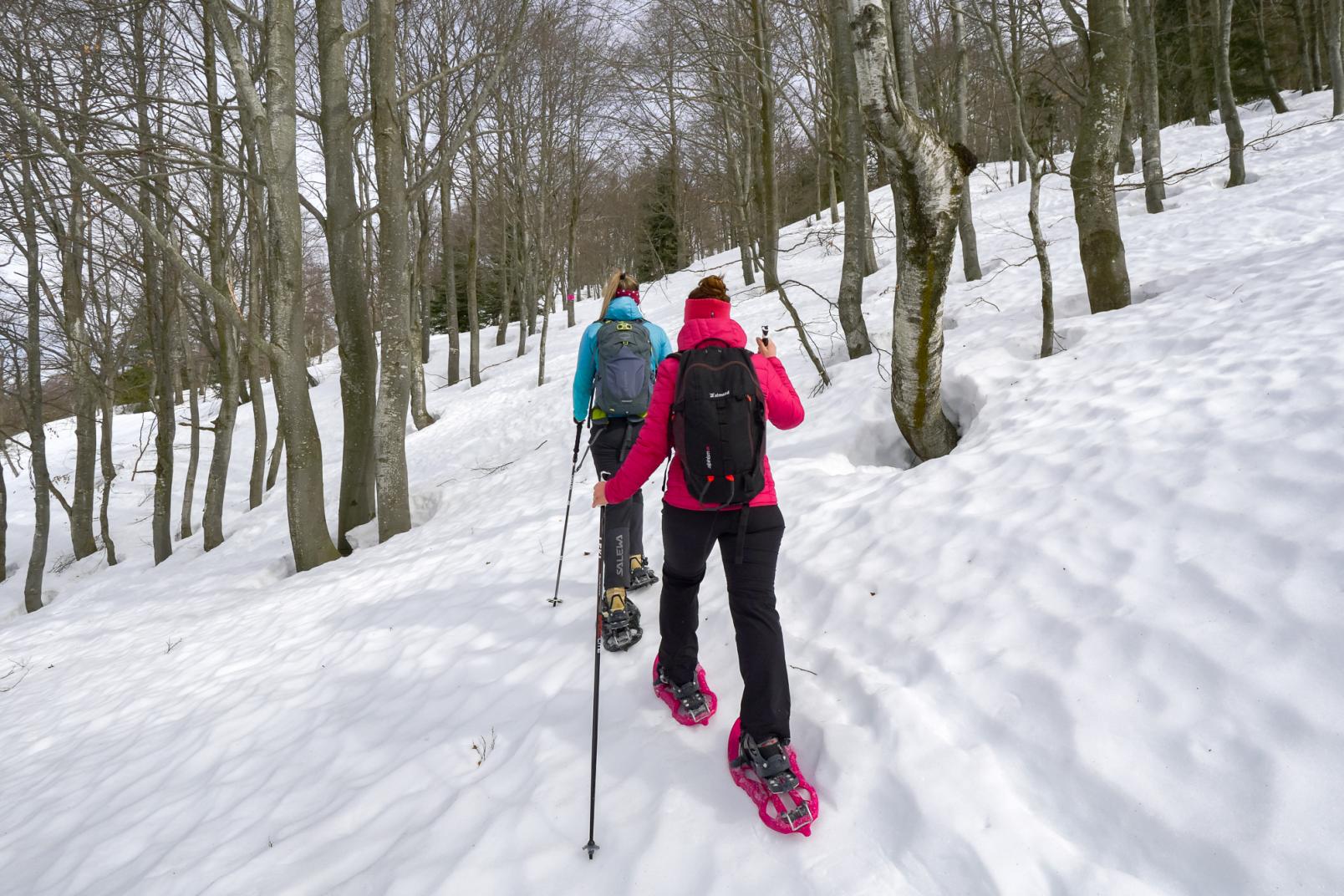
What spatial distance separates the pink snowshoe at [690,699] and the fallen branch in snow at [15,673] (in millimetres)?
6971

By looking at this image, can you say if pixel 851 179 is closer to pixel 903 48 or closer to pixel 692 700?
pixel 903 48

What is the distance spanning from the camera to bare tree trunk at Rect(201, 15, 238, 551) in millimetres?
9289

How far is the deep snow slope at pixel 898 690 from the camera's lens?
1.85 metres

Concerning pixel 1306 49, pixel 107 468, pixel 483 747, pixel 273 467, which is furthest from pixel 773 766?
pixel 1306 49

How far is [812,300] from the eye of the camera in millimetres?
13156

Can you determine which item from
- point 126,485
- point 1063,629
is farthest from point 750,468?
point 126,485

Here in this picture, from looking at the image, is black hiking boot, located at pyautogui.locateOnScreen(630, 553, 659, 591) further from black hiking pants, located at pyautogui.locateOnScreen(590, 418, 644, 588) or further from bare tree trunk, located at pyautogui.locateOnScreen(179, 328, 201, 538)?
bare tree trunk, located at pyautogui.locateOnScreen(179, 328, 201, 538)

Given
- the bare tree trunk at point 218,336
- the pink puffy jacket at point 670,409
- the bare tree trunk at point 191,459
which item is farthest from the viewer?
the bare tree trunk at point 191,459

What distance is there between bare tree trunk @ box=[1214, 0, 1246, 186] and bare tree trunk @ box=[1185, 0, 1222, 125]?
7439 mm

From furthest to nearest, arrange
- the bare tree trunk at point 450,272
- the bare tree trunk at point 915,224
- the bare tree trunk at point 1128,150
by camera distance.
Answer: the bare tree trunk at point 450,272 → the bare tree trunk at point 1128,150 → the bare tree trunk at point 915,224

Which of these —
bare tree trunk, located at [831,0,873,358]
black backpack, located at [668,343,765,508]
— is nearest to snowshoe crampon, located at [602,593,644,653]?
black backpack, located at [668,343,765,508]

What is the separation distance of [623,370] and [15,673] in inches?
296

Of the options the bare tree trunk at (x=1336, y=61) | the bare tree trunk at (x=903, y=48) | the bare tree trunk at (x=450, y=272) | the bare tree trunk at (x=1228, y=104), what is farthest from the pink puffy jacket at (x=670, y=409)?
the bare tree trunk at (x=1336, y=61)

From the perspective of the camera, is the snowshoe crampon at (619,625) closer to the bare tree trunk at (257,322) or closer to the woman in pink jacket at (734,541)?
the woman in pink jacket at (734,541)
